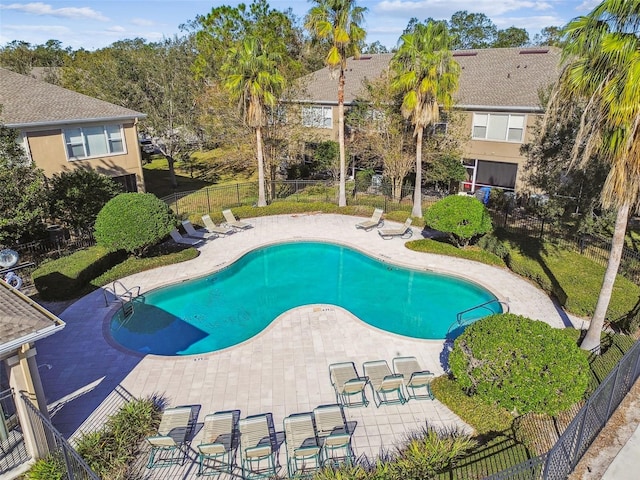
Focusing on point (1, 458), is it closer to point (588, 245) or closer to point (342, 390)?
point (342, 390)

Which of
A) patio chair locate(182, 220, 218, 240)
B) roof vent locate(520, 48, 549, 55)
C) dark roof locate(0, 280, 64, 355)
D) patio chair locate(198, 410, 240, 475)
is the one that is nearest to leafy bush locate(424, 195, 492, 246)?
patio chair locate(182, 220, 218, 240)

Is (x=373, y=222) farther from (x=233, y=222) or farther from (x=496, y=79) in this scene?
(x=496, y=79)

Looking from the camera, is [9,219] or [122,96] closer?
[9,219]

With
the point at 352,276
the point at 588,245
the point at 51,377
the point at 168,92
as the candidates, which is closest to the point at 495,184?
the point at 588,245

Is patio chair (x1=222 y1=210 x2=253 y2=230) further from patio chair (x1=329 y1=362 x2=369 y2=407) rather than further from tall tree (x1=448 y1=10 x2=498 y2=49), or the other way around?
tall tree (x1=448 y1=10 x2=498 y2=49)

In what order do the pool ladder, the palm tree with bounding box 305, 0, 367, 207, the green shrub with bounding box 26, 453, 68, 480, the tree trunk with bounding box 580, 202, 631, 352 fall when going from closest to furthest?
1. the green shrub with bounding box 26, 453, 68, 480
2. the tree trunk with bounding box 580, 202, 631, 352
3. the pool ladder
4. the palm tree with bounding box 305, 0, 367, 207
